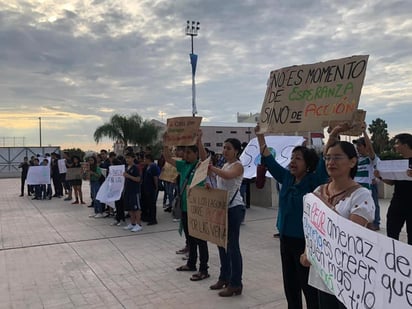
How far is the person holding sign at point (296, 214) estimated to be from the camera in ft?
10.9

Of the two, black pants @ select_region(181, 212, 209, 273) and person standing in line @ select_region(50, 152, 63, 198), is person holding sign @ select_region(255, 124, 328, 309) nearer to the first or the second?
black pants @ select_region(181, 212, 209, 273)

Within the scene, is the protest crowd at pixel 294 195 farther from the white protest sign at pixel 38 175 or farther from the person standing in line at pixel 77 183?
the white protest sign at pixel 38 175

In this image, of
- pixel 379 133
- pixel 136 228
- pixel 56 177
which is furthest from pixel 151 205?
pixel 379 133

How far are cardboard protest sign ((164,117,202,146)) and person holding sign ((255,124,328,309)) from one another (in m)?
2.08

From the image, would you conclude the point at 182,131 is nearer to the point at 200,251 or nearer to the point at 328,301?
the point at 200,251

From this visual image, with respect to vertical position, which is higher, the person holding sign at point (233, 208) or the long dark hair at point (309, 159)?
the long dark hair at point (309, 159)

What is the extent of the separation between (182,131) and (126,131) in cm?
4779

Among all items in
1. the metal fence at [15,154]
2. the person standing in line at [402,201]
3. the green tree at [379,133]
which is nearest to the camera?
the person standing in line at [402,201]

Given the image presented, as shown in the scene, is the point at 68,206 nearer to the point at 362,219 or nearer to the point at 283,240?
→ the point at 283,240

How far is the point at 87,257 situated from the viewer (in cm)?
661

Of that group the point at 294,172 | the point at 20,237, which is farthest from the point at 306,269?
the point at 20,237

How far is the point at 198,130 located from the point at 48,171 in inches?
506

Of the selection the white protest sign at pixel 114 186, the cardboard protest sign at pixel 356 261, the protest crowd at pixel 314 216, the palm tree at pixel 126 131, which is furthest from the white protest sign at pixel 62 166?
the palm tree at pixel 126 131

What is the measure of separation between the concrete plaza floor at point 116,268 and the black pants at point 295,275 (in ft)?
3.27
